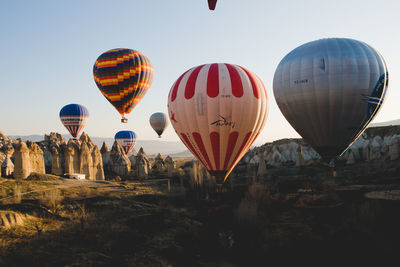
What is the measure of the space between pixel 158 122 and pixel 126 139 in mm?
10383

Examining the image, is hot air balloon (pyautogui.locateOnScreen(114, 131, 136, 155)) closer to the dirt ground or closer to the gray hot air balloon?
the dirt ground

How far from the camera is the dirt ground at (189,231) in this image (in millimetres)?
20869

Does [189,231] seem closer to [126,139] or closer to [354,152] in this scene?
[354,152]

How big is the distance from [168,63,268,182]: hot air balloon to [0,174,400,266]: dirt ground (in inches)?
288

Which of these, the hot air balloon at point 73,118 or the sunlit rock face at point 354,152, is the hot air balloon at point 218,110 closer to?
the sunlit rock face at point 354,152

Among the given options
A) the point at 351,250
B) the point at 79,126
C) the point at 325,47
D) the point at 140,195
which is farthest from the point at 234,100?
the point at 79,126

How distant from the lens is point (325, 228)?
29906mm

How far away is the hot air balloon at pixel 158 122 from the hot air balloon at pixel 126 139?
664cm

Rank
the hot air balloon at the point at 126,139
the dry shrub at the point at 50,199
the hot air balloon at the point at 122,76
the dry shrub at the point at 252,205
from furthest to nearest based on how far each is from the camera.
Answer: the hot air balloon at the point at 126,139 < the hot air balloon at the point at 122,76 < the dry shrub at the point at 252,205 < the dry shrub at the point at 50,199

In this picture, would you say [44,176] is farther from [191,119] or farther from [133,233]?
[191,119]

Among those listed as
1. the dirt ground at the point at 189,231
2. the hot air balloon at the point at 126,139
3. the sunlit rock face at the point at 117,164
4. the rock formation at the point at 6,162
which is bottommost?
the dirt ground at the point at 189,231

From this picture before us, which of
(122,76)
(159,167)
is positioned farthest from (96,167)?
(159,167)

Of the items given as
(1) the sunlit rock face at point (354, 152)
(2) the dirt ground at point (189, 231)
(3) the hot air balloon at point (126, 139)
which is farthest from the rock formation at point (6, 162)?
(1) the sunlit rock face at point (354, 152)

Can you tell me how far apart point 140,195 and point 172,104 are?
1999 cm
